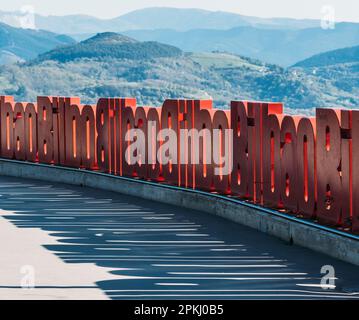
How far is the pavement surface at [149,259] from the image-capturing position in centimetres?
980

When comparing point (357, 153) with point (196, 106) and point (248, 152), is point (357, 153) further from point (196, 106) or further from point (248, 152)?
point (196, 106)

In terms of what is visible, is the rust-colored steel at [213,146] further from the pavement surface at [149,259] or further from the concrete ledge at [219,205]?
the pavement surface at [149,259]

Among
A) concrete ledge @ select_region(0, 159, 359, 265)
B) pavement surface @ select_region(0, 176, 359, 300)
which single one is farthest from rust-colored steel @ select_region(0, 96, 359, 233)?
pavement surface @ select_region(0, 176, 359, 300)

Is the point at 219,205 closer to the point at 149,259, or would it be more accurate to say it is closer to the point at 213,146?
the point at 213,146

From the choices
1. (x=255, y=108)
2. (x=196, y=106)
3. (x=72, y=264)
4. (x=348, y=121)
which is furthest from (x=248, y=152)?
(x=72, y=264)

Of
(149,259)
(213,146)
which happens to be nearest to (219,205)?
(213,146)

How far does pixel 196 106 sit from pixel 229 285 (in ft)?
23.1

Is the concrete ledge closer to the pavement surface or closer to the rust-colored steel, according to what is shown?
the pavement surface

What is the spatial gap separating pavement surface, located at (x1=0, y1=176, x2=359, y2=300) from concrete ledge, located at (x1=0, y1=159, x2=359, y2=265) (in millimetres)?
146

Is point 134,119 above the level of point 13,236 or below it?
above

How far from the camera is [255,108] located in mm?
14922

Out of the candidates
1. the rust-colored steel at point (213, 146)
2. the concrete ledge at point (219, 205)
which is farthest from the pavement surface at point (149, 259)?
the rust-colored steel at point (213, 146)

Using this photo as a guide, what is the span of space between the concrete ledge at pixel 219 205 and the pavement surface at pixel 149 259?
146mm
